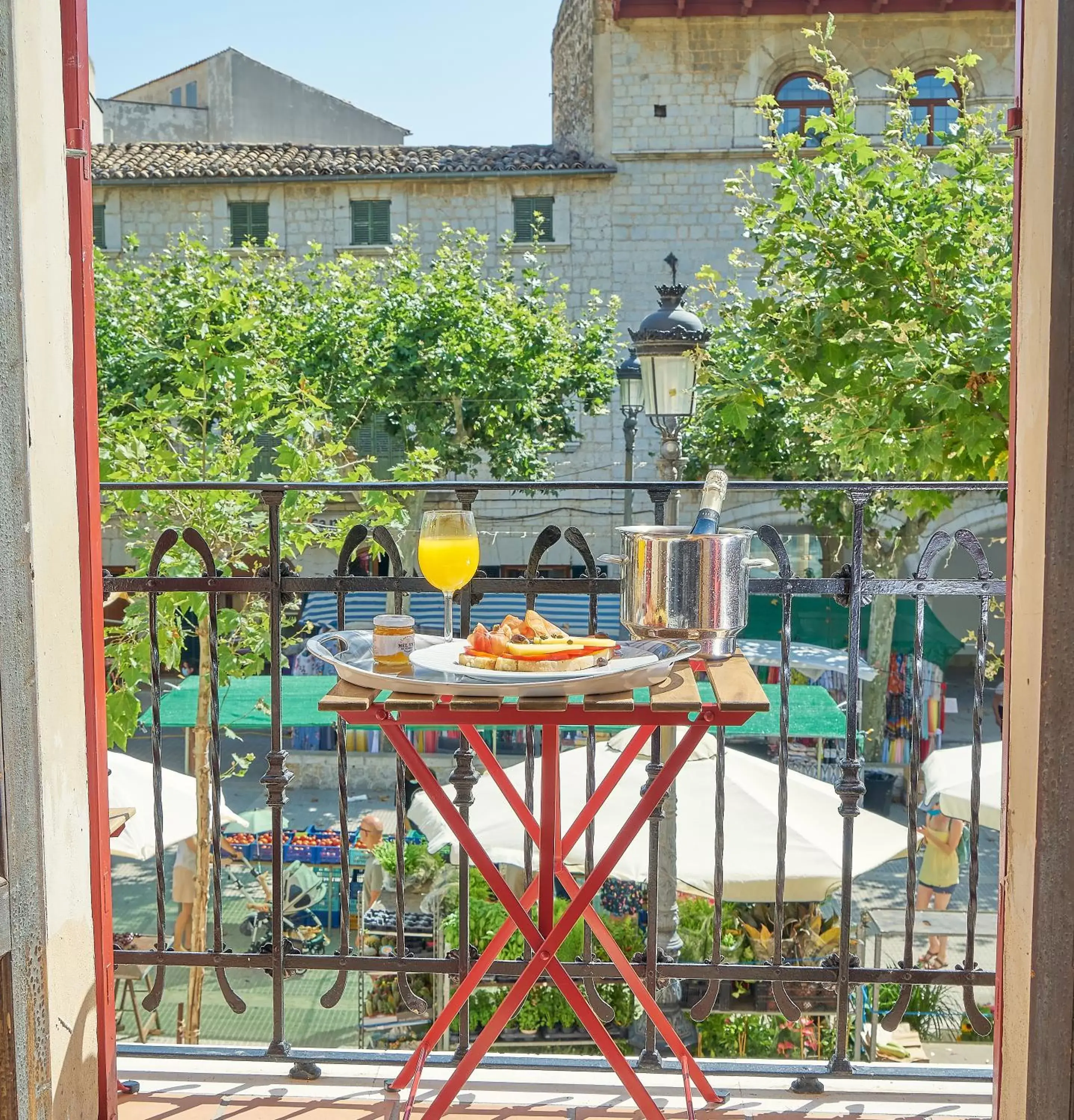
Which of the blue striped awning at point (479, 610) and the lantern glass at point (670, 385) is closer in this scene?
the lantern glass at point (670, 385)

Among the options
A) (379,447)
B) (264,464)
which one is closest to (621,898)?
(264,464)

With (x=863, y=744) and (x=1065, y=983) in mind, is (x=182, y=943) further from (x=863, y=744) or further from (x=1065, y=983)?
(x=863, y=744)

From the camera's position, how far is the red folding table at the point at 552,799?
5.45 ft

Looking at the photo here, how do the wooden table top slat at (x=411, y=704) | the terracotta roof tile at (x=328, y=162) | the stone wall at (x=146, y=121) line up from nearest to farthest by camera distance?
1. the wooden table top slat at (x=411, y=704)
2. the terracotta roof tile at (x=328, y=162)
3. the stone wall at (x=146, y=121)

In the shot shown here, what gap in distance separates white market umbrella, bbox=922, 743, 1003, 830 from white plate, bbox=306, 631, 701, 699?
18.4 feet

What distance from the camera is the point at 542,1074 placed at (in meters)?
2.47

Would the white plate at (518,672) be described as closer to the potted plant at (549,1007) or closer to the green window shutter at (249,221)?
the potted plant at (549,1007)

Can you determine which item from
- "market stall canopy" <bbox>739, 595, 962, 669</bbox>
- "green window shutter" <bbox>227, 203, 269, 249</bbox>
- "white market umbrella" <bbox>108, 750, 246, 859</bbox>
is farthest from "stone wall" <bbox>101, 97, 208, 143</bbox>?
"white market umbrella" <bbox>108, 750, 246, 859</bbox>

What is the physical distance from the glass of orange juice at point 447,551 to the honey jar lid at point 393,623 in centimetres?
19

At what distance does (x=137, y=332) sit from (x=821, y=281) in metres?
9.29

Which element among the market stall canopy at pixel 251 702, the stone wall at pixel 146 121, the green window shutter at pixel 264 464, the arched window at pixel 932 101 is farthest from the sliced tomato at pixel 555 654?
the stone wall at pixel 146 121

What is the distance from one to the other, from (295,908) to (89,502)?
297 inches

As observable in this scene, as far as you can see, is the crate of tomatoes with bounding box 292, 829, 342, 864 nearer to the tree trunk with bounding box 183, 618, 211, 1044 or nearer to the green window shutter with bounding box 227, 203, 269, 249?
the tree trunk with bounding box 183, 618, 211, 1044

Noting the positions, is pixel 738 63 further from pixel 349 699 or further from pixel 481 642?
pixel 349 699
